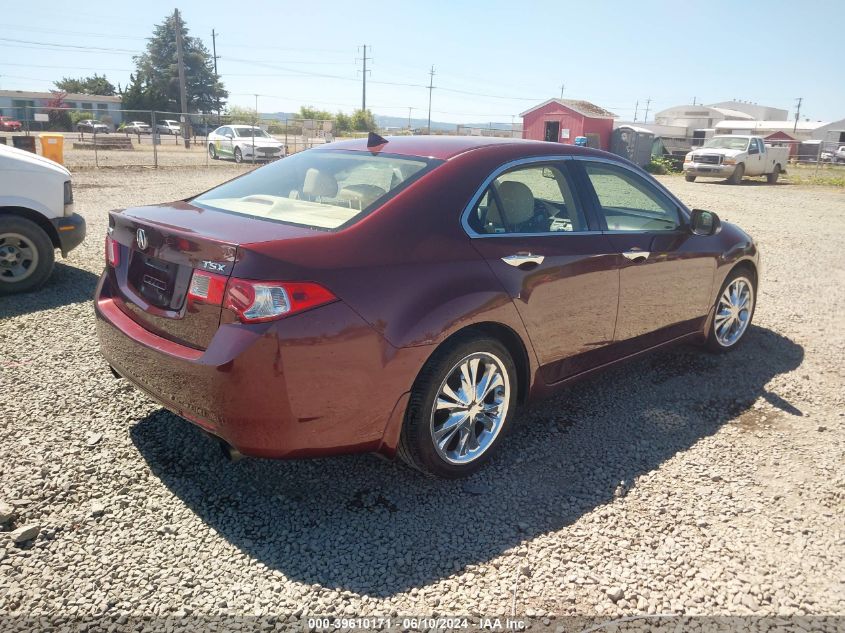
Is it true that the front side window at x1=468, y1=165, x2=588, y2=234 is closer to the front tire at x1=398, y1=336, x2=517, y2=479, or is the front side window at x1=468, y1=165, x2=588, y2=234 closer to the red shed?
the front tire at x1=398, y1=336, x2=517, y2=479

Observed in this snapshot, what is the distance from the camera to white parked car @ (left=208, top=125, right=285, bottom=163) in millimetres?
26875

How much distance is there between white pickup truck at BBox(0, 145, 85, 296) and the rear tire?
24.9m

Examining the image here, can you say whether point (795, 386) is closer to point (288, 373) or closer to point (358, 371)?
point (358, 371)

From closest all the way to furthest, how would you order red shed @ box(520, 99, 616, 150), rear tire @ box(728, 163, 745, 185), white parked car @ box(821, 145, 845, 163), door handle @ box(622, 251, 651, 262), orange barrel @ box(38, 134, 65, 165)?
1. door handle @ box(622, 251, 651, 262)
2. orange barrel @ box(38, 134, 65, 165)
3. rear tire @ box(728, 163, 745, 185)
4. red shed @ box(520, 99, 616, 150)
5. white parked car @ box(821, 145, 845, 163)

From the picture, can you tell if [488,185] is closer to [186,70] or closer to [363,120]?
[363,120]

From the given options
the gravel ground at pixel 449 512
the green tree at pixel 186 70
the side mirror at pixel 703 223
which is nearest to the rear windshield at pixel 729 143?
the gravel ground at pixel 449 512

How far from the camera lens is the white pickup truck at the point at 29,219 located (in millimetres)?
6012

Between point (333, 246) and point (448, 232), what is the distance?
2.10 feet

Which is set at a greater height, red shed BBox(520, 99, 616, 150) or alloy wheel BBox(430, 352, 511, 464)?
red shed BBox(520, 99, 616, 150)

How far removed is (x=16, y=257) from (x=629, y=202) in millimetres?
5556

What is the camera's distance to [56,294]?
20.7 ft

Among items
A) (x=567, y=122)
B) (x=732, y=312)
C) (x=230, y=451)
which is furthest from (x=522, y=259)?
(x=567, y=122)

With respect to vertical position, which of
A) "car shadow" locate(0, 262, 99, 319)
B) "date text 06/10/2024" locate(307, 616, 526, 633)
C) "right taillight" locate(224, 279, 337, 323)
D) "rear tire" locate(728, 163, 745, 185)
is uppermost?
"rear tire" locate(728, 163, 745, 185)

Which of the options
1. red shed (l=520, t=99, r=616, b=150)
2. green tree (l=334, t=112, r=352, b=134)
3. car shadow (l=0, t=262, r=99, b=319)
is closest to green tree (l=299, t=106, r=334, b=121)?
green tree (l=334, t=112, r=352, b=134)
